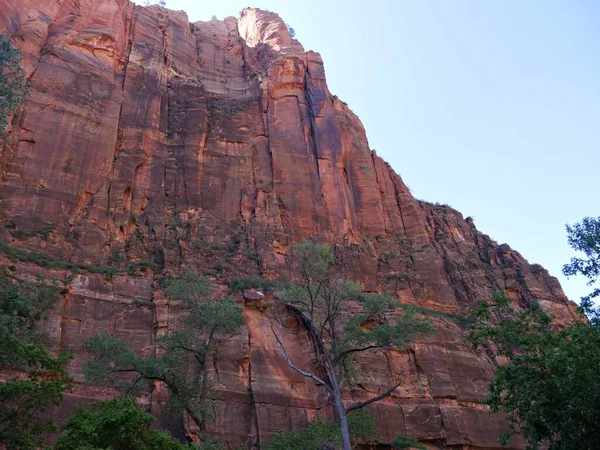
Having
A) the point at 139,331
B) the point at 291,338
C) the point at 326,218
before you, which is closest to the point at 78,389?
the point at 139,331

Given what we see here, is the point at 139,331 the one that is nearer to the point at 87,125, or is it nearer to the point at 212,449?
the point at 212,449

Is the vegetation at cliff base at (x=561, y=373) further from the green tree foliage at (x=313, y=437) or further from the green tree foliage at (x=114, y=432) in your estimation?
the green tree foliage at (x=114, y=432)

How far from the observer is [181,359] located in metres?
28.2

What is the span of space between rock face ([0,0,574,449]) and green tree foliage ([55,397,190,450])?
10.4 m

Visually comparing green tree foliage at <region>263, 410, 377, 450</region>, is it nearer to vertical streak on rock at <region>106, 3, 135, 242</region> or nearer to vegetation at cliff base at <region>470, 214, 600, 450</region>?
vegetation at cliff base at <region>470, 214, 600, 450</region>

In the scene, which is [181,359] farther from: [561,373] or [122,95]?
[122,95]

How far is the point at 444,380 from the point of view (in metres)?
37.1

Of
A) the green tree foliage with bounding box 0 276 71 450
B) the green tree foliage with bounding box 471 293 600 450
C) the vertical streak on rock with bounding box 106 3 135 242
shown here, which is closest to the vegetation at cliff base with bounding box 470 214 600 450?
the green tree foliage with bounding box 471 293 600 450

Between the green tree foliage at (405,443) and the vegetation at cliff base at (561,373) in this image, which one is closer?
the vegetation at cliff base at (561,373)

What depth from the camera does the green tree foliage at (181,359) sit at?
26.0 metres

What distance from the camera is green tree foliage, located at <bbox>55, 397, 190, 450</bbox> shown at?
1725 cm

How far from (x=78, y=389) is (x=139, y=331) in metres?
5.31

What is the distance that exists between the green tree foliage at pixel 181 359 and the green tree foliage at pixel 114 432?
679 cm

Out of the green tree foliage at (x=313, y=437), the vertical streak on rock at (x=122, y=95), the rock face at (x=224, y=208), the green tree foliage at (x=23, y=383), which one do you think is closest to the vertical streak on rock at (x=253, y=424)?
the rock face at (x=224, y=208)
